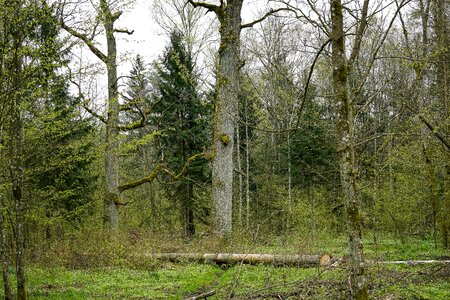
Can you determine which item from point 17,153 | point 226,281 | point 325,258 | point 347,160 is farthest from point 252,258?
point 347,160

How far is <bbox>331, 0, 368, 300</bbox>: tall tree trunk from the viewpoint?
4535mm

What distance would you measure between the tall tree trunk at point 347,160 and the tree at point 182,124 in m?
16.9

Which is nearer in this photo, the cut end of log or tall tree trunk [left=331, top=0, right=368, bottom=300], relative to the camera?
tall tree trunk [left=331, top=0, right=368, bottom=300]

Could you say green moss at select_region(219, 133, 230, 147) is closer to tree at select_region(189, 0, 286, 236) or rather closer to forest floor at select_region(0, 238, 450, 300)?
tree at select_region(189, 0, 286, 236)

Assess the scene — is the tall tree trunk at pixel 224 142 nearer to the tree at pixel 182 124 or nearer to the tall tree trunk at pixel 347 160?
the tree at pixel 182 124

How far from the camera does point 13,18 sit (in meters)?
6.45

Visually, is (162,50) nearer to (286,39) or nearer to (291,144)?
(286,39)

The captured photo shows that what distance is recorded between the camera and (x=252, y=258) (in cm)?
1176

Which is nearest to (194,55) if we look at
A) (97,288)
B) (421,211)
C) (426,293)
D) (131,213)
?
(131,213)

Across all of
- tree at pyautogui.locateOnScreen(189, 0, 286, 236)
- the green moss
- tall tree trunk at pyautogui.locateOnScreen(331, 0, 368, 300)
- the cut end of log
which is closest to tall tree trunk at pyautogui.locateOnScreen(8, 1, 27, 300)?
tall tree trunk at pyautogui.locateOnScreen(331, 0, 368, 300)

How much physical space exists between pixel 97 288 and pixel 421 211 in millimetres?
12096

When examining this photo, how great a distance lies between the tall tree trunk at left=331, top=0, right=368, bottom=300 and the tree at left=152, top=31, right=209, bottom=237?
55.5 feet

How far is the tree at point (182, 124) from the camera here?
21922 millimetres

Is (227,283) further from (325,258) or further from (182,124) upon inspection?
(182,124)
